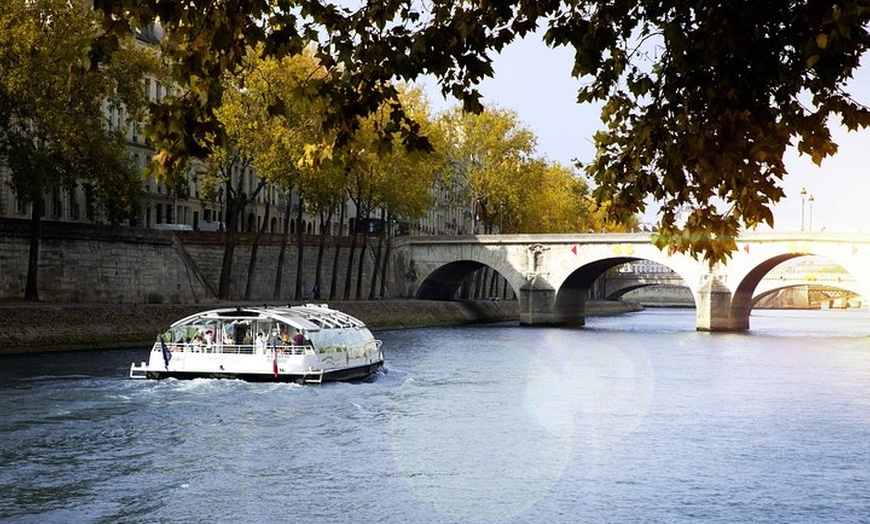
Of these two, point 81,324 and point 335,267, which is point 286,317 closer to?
point 81,324

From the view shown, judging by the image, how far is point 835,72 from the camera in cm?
987

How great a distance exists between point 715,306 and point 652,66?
256 ft

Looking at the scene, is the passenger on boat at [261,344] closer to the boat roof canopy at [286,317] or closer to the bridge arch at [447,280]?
the boat roof canopy at [286,317]

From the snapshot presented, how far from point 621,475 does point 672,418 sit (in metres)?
9.31

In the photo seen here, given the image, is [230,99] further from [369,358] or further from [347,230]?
[347,230]

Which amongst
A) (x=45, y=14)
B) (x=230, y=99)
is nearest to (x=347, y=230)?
(x=230, y=99)

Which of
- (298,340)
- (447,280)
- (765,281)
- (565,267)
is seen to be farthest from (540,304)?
(298,340)

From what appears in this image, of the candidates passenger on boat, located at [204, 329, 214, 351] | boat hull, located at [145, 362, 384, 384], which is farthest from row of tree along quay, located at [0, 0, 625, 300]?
boat hull, located at [145, 362, 384, 384]

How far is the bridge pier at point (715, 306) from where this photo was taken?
88.2 metres

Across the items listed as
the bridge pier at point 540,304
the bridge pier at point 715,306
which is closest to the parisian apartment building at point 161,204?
the bridge pier at point 540,304

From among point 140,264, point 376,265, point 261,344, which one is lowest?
point 261,344

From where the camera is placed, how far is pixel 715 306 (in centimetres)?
8838

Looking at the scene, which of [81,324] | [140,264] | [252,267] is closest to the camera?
[81,324]

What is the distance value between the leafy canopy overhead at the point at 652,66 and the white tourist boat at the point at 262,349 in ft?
101
